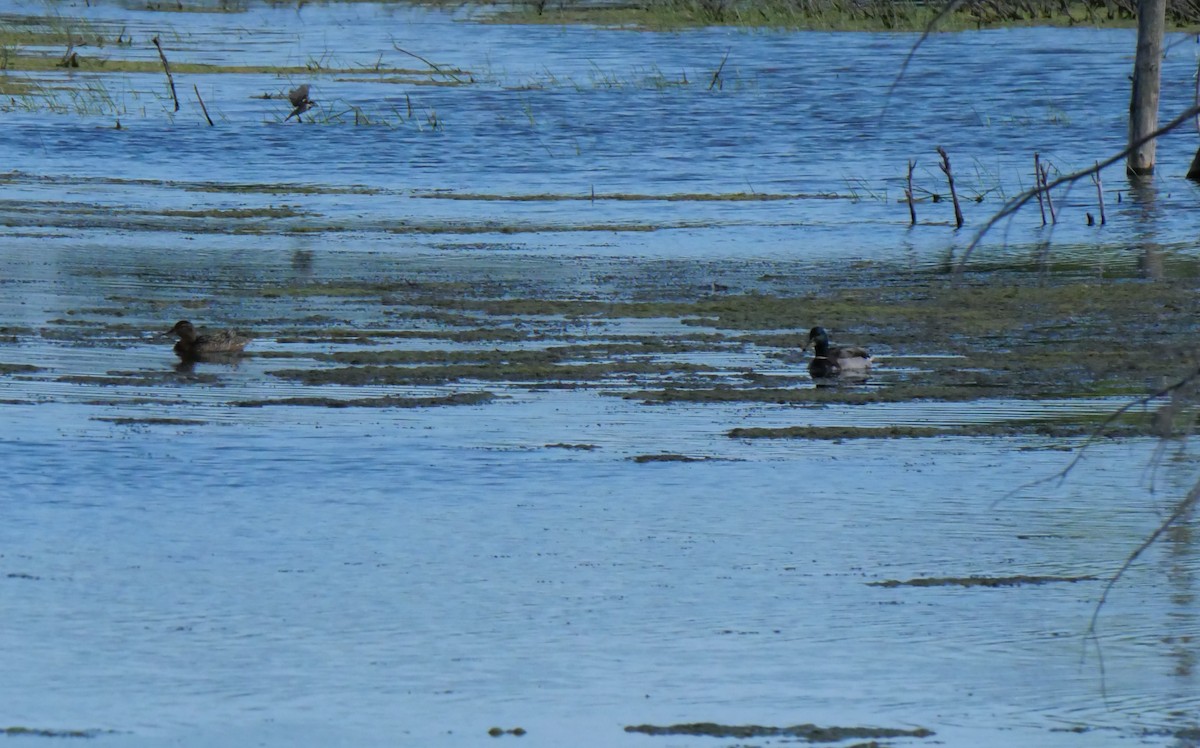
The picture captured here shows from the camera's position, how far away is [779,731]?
19.8 feet

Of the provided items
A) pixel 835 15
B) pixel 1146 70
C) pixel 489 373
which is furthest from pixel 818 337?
pixel 835 15

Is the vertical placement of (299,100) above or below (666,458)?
above

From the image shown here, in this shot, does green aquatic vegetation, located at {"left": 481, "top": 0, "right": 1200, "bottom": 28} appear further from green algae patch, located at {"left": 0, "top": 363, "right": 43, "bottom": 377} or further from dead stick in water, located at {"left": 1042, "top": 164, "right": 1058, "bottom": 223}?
green algae patch, located at {"left": 0, "top": 363, "right": 43, "bottom": 377}

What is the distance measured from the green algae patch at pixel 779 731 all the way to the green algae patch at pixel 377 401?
560 centimetres

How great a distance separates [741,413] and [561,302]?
4439 millimetres

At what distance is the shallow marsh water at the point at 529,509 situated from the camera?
21.1 ft

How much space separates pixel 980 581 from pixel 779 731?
209 cm

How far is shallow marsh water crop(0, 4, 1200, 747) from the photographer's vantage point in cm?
642

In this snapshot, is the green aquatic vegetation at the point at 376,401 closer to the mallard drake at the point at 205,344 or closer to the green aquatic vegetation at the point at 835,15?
the mallard drake at the point at 205,344

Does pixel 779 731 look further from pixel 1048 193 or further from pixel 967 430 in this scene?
pixel 1048 193

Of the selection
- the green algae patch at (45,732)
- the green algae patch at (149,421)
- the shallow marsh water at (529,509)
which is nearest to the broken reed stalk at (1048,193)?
the shallow marsh water at (529,509)

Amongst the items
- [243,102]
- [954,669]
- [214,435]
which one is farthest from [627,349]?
[243,102]

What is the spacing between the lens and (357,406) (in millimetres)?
11422

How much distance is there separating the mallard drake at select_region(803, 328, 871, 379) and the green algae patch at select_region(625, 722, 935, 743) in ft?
20.7
